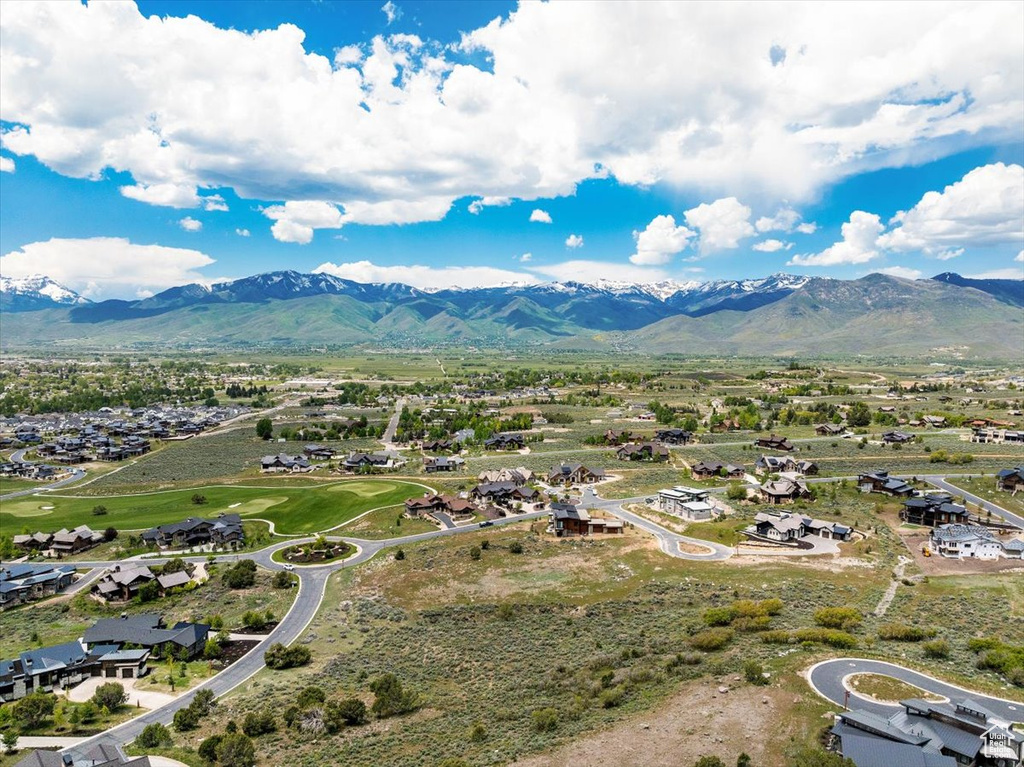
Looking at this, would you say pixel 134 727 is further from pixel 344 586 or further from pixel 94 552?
pixel 94 552

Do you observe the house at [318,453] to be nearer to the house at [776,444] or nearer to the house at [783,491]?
the house at [783,491]

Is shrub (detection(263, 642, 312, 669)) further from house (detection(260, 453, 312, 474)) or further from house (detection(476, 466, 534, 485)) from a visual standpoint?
house (detection(260, 453, 312, 474))

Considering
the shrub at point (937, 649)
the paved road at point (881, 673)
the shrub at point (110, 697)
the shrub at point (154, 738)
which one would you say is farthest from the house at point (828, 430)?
the shrub at point (110, 697)

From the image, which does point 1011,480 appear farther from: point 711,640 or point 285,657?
point 285,657

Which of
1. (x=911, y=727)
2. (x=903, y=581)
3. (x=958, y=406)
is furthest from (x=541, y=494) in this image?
(x=958, y=406)

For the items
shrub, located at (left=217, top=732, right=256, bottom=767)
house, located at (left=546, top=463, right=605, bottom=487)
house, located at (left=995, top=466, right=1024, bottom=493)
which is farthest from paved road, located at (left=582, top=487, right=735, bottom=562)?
house, located at (left=995, top=466, right=1024, bottom=493)

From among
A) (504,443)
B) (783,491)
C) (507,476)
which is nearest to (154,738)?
(507,476)
